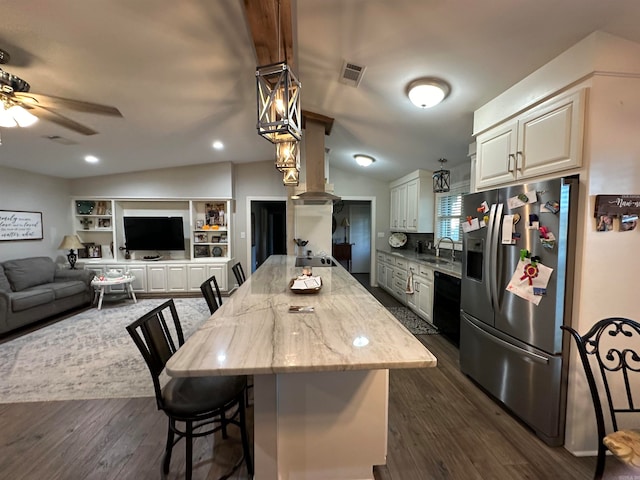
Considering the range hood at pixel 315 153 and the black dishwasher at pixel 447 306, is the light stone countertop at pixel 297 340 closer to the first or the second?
the black dishwasher at pixel 447 306

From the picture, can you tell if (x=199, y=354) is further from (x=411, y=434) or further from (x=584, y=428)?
(x=584, y=428)

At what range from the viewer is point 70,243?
16.4ft

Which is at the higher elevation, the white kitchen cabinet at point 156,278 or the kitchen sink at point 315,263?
the kitchen sink at point 315,263

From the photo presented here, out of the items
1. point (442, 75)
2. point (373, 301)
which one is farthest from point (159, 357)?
point (442, 75)

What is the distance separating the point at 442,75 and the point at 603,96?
105cm

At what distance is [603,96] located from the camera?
162 centimetres

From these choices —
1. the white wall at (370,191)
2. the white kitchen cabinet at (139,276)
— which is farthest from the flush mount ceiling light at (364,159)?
the white kitchen cabinet at (139,276)

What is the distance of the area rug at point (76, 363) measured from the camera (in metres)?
2.45

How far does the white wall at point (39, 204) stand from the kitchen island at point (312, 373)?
16.0 feet

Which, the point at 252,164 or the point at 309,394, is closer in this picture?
the point at 309,394

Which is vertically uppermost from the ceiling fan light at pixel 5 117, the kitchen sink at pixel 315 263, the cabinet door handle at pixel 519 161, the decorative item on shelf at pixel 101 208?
the ceiling fan light at pixel 5 117

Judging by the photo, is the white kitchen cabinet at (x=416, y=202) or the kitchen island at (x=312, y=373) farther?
the white kitchen cabinet at (x=416, y=202)

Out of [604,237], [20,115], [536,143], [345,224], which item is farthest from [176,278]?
[604,237]

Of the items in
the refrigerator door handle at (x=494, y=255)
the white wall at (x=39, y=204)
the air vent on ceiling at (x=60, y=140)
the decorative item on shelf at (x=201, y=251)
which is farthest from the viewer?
the decorative item on shelf at (x=201, y=251)
